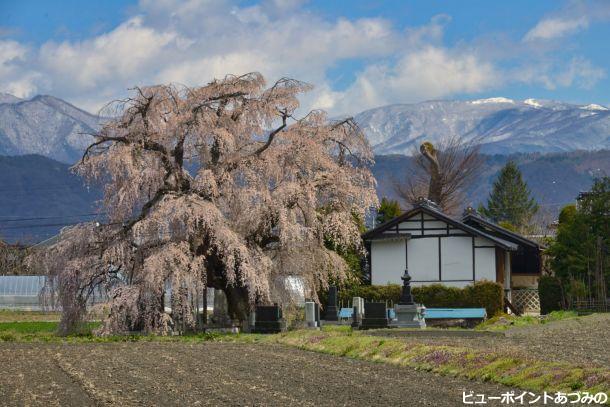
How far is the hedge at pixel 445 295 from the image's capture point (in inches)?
1690

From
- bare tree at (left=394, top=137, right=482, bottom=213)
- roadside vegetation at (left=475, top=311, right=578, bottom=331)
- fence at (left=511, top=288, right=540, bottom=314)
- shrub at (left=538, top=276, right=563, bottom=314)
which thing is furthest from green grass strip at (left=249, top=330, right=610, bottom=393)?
bare tree at (left=394, top=137, right=482, bottom=213)

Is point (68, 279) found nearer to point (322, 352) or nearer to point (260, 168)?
point (260, 168)

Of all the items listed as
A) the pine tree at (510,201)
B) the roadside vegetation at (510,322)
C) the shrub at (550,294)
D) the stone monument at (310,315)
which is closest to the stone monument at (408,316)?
the roadside vegetation at (510,322)

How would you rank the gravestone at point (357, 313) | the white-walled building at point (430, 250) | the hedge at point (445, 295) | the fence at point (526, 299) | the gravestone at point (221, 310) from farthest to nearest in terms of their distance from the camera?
the fence at point (526, 299)
the white-walled building at point (430, 250)
the hedge at point (445, 295)
the gravestone at point (221, 310)
the gravestone at point (357, 313)

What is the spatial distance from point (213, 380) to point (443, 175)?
223 feet

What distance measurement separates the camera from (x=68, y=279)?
32750 mm

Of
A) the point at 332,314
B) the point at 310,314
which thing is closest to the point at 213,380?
the point at 310,314

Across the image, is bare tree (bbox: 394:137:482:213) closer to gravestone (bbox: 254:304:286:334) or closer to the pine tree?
the pine tree

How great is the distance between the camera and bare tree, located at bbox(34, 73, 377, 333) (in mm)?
32938

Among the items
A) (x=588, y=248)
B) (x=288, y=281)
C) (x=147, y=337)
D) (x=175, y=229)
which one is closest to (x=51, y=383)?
(x=147, y=337)

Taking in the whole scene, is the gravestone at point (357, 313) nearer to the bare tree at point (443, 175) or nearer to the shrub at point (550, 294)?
the shrub at point (550, 294)

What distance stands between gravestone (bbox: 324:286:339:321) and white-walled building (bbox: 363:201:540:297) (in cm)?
927

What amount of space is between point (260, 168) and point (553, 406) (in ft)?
73.6

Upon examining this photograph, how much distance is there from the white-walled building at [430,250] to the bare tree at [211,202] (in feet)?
36.1
